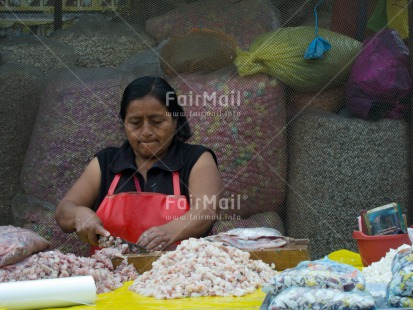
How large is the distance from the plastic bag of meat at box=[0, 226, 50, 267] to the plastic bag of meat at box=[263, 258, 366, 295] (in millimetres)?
799

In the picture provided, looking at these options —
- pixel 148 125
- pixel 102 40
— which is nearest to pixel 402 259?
pixel 148 125

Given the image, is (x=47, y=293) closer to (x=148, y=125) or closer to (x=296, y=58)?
(x=148, y=125)

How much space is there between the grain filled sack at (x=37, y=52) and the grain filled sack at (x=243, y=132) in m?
0.57

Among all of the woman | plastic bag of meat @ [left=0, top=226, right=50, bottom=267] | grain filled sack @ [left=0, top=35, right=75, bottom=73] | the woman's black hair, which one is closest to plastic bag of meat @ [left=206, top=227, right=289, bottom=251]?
the woman

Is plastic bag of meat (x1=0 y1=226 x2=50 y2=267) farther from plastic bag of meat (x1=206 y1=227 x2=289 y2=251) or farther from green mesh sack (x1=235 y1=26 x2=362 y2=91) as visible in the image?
green mesh sack (x1=235 y1=26 x2=362 y2=91)

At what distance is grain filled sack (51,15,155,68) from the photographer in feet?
11.9

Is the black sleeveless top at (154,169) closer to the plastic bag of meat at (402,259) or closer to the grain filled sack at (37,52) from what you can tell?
the grain filled sack at (37,52)

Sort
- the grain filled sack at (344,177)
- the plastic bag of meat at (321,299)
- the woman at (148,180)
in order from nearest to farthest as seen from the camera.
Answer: the plastic bag of meat at (321,299)
the woman at (148,180)
the grain filled sack at (344,177)

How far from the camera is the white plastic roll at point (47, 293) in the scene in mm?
2086

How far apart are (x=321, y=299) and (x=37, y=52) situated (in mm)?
2251

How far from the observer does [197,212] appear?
114 inches

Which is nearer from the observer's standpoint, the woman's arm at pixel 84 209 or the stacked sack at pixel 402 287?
the stacked sack at pixel 402 287

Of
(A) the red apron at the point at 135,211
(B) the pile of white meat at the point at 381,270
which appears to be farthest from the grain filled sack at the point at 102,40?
(B) the pile of white meat at the point at 381,270

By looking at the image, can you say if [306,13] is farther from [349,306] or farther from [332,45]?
[349,306]
